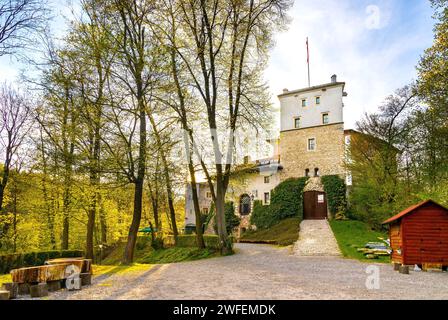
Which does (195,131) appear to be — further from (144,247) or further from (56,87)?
(144,247)

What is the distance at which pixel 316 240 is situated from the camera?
2358 centimetres

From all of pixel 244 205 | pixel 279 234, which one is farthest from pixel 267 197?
pixel 279 234

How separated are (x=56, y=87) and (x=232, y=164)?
9.96 metres

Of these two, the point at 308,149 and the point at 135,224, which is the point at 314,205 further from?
the point at 135,224

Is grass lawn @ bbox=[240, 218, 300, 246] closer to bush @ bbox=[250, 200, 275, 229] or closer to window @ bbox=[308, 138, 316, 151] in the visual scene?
bush @ bbox=[250, 200, 275, 229]

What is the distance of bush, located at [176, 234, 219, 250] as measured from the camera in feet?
67.8

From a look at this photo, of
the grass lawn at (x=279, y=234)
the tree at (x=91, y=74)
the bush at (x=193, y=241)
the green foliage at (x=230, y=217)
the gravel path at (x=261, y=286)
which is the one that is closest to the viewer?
the gravel path at (x=261, y=286)

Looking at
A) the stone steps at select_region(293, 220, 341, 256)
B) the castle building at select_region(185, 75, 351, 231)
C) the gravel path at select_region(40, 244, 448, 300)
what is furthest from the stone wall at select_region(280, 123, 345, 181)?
the gravel path at select_region(40, 244, 448, 300)

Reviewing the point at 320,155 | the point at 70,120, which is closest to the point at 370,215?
the point at 320,155

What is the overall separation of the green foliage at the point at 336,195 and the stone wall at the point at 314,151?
3.07 ft

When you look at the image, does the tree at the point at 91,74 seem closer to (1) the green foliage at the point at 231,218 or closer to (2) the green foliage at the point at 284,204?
(2) the green foliage at the point at 284,204

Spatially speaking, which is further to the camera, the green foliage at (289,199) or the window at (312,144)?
the window at (312,144)

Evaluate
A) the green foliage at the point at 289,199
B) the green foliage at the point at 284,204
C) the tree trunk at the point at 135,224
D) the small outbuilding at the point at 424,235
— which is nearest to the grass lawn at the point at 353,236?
the small outbuilding at the point at 424,235

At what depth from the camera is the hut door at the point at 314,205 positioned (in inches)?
1251
